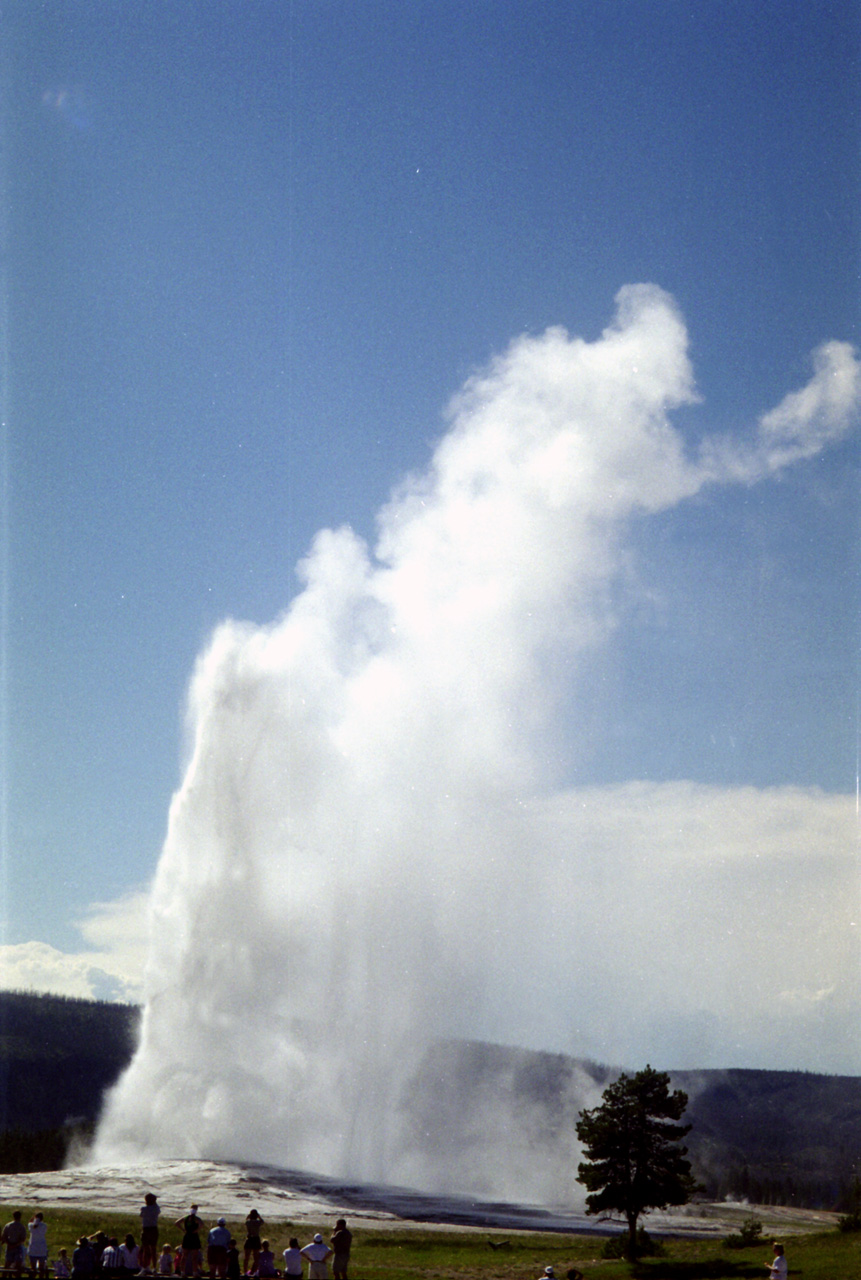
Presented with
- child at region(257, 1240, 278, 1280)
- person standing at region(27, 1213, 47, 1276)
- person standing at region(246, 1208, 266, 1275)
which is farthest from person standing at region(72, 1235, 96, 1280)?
person standing at region(246, 1208, 266, 1275)

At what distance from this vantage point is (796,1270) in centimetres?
4194

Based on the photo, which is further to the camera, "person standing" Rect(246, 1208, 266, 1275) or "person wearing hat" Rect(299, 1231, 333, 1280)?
"person standing" Rect(246, 1208, 266, 1275)

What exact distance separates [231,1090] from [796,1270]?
68.7 m

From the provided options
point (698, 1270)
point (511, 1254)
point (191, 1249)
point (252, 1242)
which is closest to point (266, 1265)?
point (252, 1242)

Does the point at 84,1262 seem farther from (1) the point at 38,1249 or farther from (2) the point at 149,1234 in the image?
(2) the point at 149,1234

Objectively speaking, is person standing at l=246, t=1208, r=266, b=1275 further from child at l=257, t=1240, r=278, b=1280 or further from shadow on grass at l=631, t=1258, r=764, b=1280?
shadow on grass at l=631, t=1258, r=764, b=1280

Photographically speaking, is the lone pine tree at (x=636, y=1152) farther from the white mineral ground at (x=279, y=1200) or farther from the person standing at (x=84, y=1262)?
the person standing at (x=84, y=1262)

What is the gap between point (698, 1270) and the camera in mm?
44281

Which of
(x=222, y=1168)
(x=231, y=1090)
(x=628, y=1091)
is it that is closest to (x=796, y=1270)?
(x=628, y=1091)

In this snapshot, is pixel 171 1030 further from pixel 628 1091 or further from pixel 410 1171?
pixel 628 1091

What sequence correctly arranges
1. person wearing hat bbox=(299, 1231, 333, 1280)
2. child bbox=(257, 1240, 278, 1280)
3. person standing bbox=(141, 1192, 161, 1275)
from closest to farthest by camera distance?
person wearing hat bbox=(299, 1231, 333, 1280) → child bbox=(257, 1240, 278, 1280) → person standing bbox=(141, 1192, 161, 1275)

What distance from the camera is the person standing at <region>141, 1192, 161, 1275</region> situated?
98.2 feet

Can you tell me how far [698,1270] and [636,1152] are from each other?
7.09 metres

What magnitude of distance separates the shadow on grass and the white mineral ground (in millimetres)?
18246
